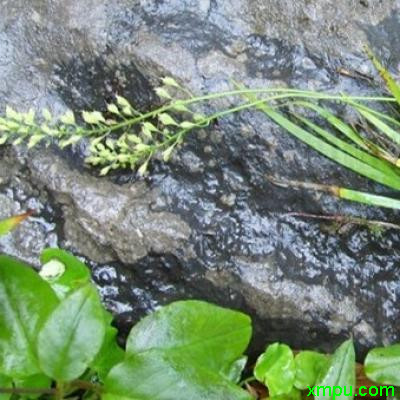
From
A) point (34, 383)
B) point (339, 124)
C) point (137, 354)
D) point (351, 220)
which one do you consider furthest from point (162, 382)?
point (339, 124)

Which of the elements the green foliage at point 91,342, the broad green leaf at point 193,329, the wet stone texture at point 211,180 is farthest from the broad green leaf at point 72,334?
the wet stone texture at point 211,180

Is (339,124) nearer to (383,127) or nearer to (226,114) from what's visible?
(383,127)

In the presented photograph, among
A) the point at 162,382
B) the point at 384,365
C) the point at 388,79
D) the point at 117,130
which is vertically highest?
the point at 388,79

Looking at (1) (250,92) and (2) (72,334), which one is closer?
(2) (72,334)

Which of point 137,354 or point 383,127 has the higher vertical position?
point 383,127

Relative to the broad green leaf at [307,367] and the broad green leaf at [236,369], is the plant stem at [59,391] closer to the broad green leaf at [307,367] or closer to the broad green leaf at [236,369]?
the broad green leaf at [236,369]

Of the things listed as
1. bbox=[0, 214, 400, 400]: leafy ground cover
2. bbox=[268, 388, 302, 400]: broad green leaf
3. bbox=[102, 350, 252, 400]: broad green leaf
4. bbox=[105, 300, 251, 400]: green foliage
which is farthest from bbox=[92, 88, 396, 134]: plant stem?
bbox=[268, 388, 302, 400]: broad green leaf

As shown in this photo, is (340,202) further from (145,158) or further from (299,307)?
(145,158)

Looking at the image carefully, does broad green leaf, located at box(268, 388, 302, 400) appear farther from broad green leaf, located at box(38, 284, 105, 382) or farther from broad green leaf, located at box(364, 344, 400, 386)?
broad green leaf, located at box(38, 284, 105, 382)
